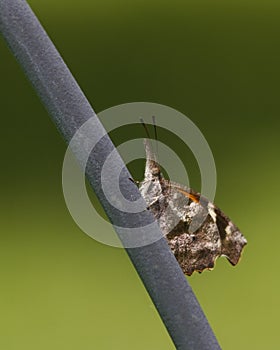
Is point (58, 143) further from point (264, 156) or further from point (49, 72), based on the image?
point (49, 72)

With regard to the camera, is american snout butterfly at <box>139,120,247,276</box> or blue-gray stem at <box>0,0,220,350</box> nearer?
blue-gray stem at <box>0,0,220,350</box>

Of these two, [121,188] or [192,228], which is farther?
[192,228]

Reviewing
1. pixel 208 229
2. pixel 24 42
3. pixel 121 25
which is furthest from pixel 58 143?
pixel 24 42

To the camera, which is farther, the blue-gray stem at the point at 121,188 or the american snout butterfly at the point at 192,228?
the american snout butterfly at the point at 192,228
